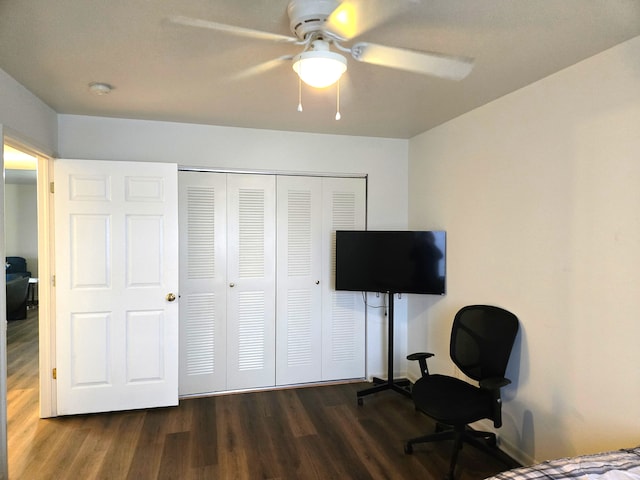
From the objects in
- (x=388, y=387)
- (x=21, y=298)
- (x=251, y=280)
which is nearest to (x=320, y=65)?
(x=251, y=280)

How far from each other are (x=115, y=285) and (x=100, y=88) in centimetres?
149

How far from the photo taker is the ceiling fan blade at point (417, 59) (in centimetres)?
148

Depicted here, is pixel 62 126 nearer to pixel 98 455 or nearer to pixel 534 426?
pixel 98 455

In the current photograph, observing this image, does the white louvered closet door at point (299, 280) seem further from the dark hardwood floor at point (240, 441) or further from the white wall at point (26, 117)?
the white wall at point (26, 117)

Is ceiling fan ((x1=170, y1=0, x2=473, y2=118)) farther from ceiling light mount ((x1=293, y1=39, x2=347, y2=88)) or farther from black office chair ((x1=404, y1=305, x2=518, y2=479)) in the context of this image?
black office chair ((x1=404, y1=305, x2=518, y2=479))

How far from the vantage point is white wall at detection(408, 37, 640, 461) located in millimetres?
1850

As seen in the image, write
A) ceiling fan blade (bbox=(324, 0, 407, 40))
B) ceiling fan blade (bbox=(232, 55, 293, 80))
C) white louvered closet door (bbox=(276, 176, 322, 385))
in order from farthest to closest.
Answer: white louvered closet door (bbox=(276, 176, 322, 385))
ceiling fan blade (bbox=(232, 55, 293, 80))
ceiling fan blade (bbox=(324, 0, 407, 40))

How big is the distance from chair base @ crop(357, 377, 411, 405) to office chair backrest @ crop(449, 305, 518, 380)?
859mm

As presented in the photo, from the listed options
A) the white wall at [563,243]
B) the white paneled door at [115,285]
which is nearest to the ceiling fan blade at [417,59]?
the white wall at [563,243]

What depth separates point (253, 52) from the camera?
6.39 ft

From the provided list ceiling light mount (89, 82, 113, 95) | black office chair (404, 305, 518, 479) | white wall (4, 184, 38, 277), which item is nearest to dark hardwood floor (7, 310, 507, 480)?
black office chair (404, 305, 518, 479)

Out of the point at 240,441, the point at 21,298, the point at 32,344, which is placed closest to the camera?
the point at 240,441

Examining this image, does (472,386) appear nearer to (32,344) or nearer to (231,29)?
(231,29)

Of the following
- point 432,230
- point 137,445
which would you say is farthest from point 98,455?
point 432,230
